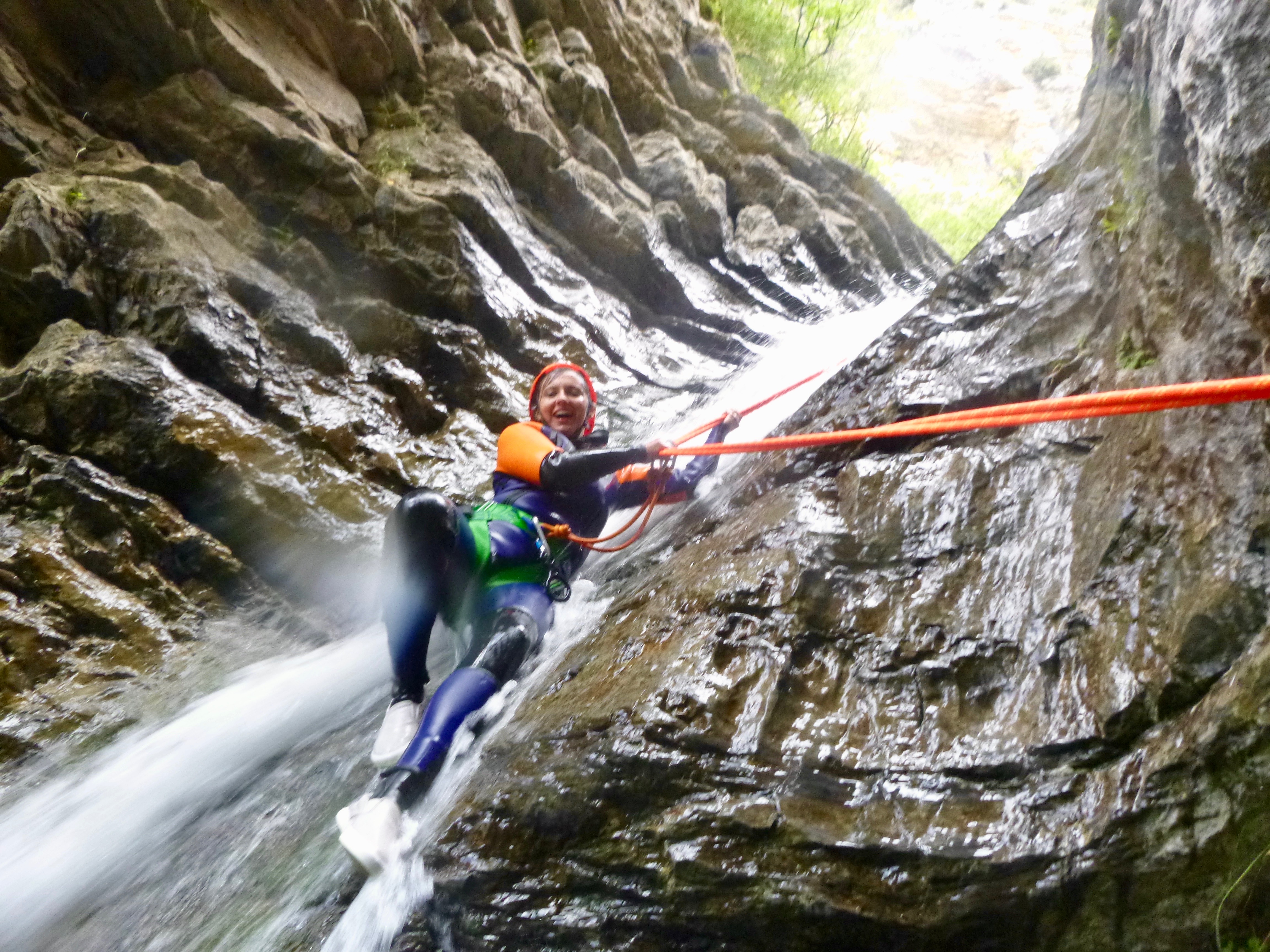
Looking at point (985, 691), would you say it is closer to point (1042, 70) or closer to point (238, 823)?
point (238, 823)

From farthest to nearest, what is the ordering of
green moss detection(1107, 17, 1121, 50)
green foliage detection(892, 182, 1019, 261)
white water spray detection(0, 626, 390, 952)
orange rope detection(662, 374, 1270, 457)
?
green foliage detection(892, 182, 1019, 261) < green moss detection(1107, 17, 1121, 50) < white water spray detection(0, 626, 390, 952) < orange rope detection(662, 374, 1270, 457)

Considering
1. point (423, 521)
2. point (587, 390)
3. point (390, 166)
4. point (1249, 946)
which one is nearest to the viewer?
point (1249, 946)

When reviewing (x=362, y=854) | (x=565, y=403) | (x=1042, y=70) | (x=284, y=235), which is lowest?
(x=362, y=854)

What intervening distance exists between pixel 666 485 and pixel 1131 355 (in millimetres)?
2355

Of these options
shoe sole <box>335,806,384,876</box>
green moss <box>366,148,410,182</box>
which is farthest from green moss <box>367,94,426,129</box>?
shoe sole <box>335,806,384,876</box>

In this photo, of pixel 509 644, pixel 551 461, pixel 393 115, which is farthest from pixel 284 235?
pixel 509 644

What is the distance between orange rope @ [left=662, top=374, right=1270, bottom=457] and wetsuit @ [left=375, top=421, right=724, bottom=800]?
106 centimetres

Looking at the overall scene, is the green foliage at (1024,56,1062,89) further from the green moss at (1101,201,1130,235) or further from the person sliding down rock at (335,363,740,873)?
the person sliding down rock at (335,363,740,873)

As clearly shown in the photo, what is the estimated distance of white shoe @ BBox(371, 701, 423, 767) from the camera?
2711 millimetres

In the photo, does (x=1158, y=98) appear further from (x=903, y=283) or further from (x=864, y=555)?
(x=903, y=283)

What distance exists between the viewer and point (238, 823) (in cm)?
305

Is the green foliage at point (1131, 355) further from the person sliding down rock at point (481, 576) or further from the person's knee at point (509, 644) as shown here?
the person's knee at point (509, 644)

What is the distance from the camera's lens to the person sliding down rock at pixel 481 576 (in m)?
2.44

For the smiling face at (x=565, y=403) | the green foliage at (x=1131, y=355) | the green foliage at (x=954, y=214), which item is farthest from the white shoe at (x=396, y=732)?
the green foliage at (x=954, y=214)
